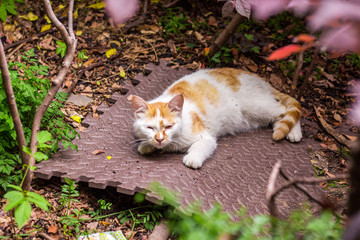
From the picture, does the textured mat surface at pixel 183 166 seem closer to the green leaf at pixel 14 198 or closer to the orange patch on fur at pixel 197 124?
the orange patch on fur at pixel 197 124

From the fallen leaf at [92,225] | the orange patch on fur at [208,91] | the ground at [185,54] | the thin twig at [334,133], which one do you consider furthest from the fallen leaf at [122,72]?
Result: the thin twig at [334,133]

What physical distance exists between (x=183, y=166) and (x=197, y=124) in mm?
528

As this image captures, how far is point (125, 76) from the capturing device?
167 inches

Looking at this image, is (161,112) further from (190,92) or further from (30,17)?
(30,17)

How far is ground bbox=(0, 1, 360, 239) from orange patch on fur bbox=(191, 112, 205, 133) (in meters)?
1.07

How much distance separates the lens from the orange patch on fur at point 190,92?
11.4 ft

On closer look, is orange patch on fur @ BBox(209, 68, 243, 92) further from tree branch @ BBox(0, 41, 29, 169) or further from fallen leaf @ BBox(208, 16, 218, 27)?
tree branch @ BBox(0, 41, 29, 169)

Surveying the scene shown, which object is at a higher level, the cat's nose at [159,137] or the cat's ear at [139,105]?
the cat's ear at [139,105]

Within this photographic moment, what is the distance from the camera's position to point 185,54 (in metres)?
4.67

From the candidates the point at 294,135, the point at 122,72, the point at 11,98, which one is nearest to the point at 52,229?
the point at 11,98

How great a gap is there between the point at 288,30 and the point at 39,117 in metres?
4.10

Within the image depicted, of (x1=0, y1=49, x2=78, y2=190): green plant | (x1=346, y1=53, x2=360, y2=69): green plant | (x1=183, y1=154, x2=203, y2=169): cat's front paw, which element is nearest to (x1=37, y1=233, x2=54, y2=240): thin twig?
(x1=0, y1=49, x2=78, y2=190): green plant

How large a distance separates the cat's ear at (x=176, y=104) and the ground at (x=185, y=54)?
1.08 m

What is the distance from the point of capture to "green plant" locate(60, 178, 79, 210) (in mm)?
2529
